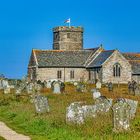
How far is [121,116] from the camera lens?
19547 mm

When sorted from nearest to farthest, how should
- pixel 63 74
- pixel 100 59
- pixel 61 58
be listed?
pixel 100 59 → pixel 63 74 → pixel 61 58

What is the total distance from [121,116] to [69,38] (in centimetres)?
8672

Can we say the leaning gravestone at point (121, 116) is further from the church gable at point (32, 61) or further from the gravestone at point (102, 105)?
the church gable at point (32, 61)

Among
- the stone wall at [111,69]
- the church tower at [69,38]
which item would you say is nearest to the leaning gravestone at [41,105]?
the stone wall at [111,69]

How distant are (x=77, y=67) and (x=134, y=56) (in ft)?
40.2

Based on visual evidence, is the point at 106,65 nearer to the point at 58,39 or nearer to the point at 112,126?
the point at 58,39

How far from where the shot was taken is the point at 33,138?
19156 millimetres

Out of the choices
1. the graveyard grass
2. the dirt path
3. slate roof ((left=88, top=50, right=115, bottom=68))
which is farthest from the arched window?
the dirt path

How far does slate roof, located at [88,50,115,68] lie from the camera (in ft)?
276

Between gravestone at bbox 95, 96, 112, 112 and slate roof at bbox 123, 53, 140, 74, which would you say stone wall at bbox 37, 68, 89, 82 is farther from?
gravestone at bbox 95, 96, 112, 112

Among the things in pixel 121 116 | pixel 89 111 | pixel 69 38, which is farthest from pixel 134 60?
pixel 121 116

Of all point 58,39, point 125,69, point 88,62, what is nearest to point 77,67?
point 88,62

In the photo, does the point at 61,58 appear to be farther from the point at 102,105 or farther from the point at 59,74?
the point at 102,105

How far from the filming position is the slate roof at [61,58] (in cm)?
8606
